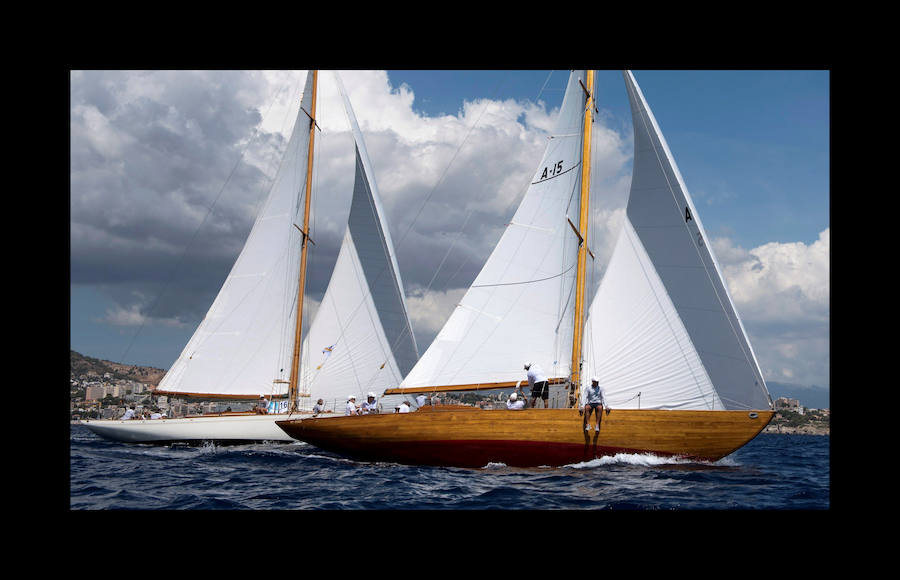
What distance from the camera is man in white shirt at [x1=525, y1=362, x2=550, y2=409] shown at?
15805 mm

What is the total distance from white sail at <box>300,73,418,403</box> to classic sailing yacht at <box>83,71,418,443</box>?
34mm

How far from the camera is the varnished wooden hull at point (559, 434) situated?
45.6 feet

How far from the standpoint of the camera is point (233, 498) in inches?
451

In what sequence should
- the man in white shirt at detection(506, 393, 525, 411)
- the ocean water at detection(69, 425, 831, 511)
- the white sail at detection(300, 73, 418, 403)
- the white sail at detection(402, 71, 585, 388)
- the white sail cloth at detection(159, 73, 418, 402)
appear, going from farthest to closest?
the white sail cloth at detection(159, 73, 418, 402) → the white sail at detection(300, 73, 418, 403) → the white sail at detection(402, 71, 585, 388) → the man in white shirt at detection(506, 393, 525, 411) → the ocean water at detection(69, 425, 831, 511)

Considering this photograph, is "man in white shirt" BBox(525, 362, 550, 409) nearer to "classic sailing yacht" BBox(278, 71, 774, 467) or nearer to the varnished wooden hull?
"classic sailing yacht" BBox(278, 71, 774, 467)

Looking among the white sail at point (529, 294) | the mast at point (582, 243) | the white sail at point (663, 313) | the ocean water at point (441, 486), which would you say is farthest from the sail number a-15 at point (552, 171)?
the ocean water at point (441, 486)

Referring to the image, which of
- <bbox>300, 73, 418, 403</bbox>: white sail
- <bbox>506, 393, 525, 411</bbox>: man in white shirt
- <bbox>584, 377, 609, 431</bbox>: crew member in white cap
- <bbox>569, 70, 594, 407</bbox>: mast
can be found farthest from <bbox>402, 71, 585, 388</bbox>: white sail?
<bbox>300, 73, 418, 403</bbox>: white sail

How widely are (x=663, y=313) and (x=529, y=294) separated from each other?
3113 millimetres

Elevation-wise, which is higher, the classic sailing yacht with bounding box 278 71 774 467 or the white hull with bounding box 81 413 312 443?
the classic sailing yacht with bounding box 278 71 774 467

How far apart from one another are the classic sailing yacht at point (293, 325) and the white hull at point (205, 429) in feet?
0.14

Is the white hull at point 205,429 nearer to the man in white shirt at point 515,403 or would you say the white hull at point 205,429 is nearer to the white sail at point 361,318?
the white sail at point 361,318
